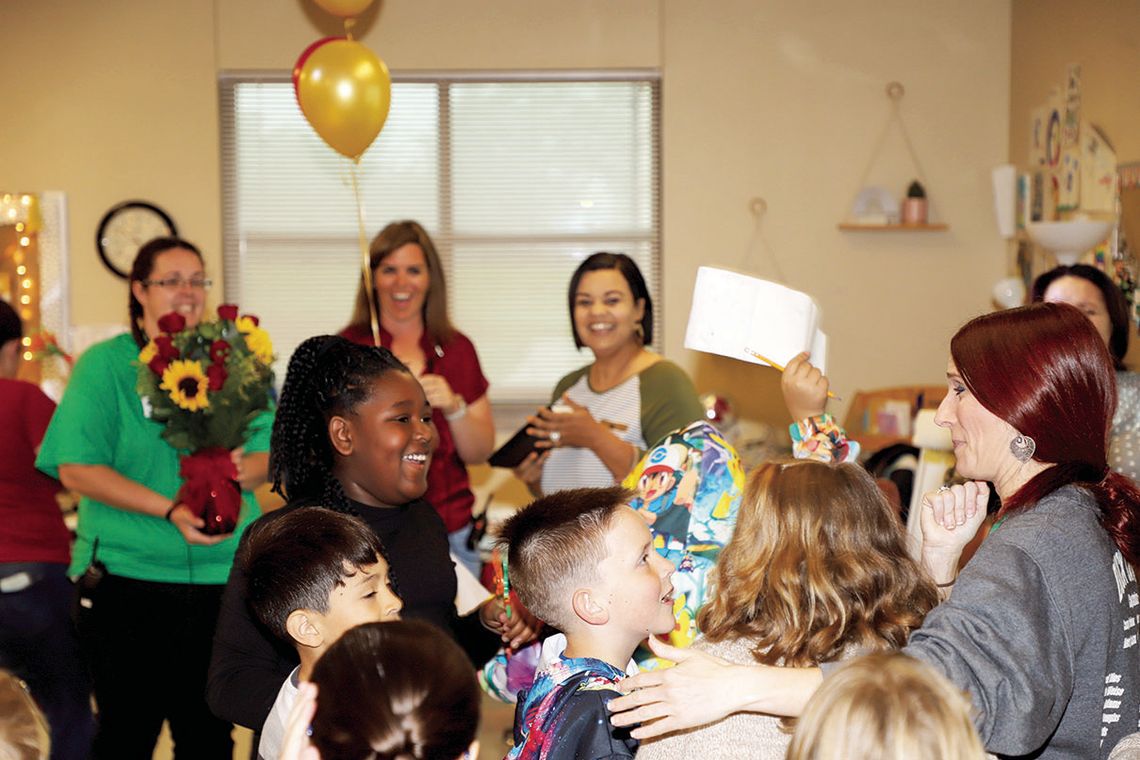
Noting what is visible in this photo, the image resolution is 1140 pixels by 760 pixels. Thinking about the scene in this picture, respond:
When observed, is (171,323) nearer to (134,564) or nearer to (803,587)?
(134,564)

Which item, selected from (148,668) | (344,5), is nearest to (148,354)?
(148,668)

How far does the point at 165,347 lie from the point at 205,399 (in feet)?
0.50

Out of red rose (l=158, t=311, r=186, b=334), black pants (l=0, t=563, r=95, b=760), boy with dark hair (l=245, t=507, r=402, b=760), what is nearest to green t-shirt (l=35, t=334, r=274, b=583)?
red rose (l=158, t=311, r=186, b=334)

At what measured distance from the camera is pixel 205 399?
2.62m

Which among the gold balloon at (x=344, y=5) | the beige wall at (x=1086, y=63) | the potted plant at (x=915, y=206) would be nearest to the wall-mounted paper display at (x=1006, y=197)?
the beige wall at (x=1086, y=63)

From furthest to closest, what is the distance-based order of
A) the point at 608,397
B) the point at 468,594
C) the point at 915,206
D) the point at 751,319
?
the point at 915,206 < the point at 608,397 < the point at 751,319 < the point at 468,594

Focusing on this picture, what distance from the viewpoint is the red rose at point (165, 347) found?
103 inches

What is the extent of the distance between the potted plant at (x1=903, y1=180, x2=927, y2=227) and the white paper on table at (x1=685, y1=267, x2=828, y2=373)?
3782 millimetres

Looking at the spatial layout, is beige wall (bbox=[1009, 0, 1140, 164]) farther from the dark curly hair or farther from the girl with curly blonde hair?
the dark curly hair

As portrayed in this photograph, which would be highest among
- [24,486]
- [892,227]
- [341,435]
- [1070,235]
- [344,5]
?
[344,5]

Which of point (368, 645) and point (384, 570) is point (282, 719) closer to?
point (384, 570)

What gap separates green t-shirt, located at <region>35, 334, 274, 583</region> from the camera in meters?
2.64

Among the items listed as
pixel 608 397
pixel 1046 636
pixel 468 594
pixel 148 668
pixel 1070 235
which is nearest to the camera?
pixel 1046 636

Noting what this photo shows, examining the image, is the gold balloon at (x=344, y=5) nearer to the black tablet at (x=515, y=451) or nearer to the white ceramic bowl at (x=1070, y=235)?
the black tablet at (x=515, y=451)
